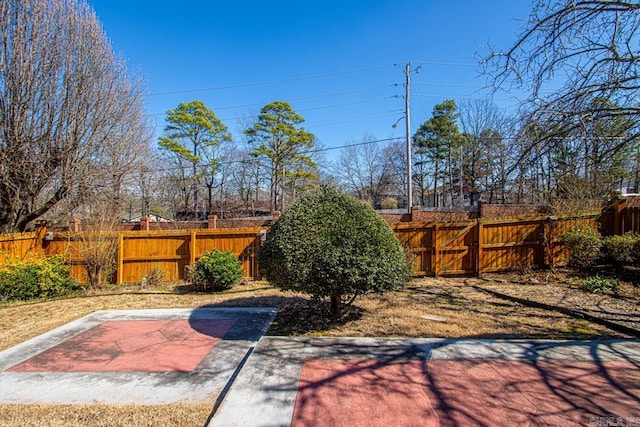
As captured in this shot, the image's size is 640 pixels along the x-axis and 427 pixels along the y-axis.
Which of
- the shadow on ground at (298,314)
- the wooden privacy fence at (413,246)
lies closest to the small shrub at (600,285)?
the wooden privacy fence at (413,246)

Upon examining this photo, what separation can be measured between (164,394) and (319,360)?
4.70 feet

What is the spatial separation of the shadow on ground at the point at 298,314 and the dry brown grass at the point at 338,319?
0.6 inches

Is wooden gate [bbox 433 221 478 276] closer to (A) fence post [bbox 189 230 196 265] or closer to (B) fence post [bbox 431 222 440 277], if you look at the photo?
(B) fence post [bbox 431 222 440 277]

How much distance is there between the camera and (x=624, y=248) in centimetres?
654

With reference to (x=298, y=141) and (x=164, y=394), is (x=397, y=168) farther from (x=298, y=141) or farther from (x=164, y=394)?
(x=164, y=394)

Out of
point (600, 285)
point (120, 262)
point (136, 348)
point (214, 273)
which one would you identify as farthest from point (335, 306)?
point (120, 262)

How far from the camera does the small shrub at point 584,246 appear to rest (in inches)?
273

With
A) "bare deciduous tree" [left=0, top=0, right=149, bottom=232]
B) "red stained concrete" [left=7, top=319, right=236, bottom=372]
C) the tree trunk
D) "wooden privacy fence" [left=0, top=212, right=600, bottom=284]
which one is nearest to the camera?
"red stained concrete" [left=7, top=319, right=236, bottom=372]

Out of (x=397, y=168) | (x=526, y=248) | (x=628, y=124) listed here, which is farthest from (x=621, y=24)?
(x=397, y=168)

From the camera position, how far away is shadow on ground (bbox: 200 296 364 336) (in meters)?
4.39

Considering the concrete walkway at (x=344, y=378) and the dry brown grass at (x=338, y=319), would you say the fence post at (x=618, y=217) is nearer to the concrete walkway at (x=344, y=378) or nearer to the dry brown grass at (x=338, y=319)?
the dry brown grass at (x=338, y=319)

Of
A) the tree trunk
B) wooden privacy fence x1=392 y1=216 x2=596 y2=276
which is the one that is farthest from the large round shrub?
wooden privacy fence x1=392 y1=216 x2=596 y2=276

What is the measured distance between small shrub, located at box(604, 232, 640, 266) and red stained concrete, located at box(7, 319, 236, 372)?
810 centimetres

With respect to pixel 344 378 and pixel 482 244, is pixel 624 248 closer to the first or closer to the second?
pixel 482 244
